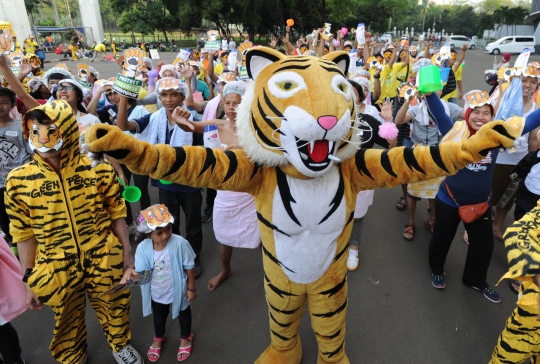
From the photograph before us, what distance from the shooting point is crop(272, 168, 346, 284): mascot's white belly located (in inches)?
71.6

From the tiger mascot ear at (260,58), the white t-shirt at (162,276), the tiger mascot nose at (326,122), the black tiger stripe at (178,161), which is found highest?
the tiger mascot ear at (260,58)

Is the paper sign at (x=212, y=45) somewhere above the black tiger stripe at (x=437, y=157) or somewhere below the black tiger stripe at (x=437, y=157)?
above

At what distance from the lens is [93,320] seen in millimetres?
3059

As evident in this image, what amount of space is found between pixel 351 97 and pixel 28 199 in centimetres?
192

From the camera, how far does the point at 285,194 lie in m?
1.84

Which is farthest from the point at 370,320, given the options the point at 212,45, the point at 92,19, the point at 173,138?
the point at 92,19

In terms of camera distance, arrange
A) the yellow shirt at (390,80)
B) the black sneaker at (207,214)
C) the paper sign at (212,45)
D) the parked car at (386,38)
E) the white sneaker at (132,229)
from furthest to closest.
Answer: the parked car at (386,38) → the yellow shirt at (390,80) → the paper sign at (212,45) → the black sneaker at (207,214) → the white sneaker at (132,229)

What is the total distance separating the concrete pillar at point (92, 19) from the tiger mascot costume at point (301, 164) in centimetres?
5144

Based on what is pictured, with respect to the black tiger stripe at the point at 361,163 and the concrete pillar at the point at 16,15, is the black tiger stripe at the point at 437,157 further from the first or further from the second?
the concrete pillar at the point at 16,15

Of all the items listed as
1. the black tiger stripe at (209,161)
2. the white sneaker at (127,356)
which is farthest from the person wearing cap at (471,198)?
the white sneaker at (127,356)

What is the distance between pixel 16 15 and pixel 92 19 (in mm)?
16378

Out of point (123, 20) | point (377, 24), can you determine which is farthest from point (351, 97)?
point (377, 24)

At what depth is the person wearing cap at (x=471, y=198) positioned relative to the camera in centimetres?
271

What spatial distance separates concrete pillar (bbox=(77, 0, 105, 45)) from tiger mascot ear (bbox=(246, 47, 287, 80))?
5125cm
